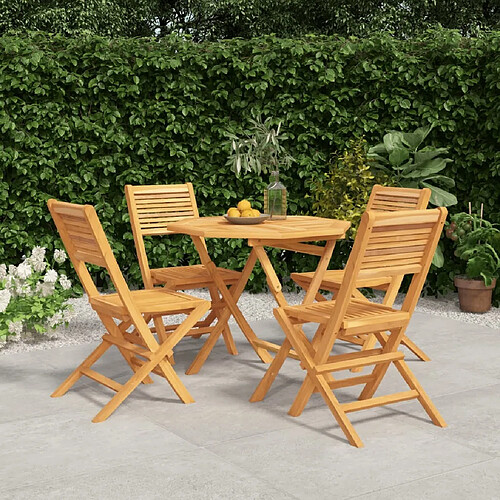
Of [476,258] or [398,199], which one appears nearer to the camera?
[398,199]

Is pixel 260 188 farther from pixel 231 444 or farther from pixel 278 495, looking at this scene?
pixel 278 495

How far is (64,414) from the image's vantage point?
4.08 metres

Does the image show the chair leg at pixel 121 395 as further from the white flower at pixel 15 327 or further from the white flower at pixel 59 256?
the white flower at pixel 59 256

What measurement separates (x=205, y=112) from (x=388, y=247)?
3578mm

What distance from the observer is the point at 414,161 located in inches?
274

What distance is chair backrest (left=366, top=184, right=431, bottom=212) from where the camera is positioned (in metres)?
5.13

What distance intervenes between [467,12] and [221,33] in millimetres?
4933

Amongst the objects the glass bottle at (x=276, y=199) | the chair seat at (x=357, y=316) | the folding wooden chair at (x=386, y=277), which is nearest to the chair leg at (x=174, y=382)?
the chair seat at (x=357, y=316)

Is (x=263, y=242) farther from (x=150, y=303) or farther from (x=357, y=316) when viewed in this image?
(x=357, y=316)

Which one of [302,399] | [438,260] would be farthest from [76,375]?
[438,260]

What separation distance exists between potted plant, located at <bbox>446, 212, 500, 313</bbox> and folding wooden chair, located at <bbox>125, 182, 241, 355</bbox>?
2230mm

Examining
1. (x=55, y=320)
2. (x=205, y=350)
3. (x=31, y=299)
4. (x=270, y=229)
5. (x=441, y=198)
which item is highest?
(x=270, y=229)

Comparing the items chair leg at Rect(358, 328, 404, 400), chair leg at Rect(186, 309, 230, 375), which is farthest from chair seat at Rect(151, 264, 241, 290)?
chair leg at Rect(358, 328, 404, 400)

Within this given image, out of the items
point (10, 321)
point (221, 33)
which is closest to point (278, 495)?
point (10, 321)
